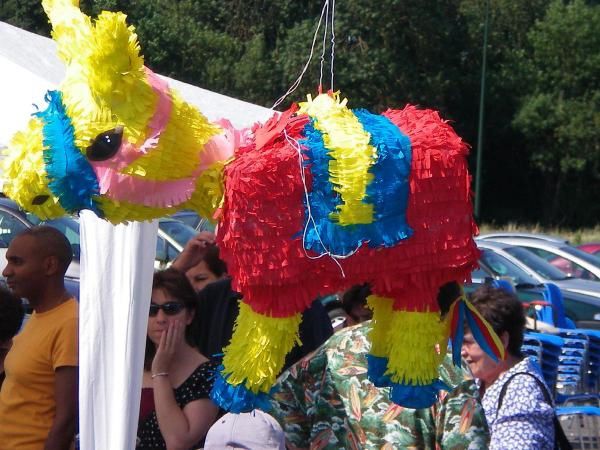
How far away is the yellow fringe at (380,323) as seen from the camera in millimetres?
1897

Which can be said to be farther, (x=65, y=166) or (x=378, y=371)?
(x=378, y=371)

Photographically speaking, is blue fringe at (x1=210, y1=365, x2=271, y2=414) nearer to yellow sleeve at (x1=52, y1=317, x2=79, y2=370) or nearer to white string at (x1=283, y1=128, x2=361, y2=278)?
white string at (x1=283, y1=128, x2=361, y2=278)


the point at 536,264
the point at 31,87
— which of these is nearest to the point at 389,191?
the point at 31,87

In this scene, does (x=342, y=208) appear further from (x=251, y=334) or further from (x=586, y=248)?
(x=586, y=248)

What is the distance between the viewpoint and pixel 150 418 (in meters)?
2.52

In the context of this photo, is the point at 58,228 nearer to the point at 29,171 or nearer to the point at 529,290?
the point at 529,290

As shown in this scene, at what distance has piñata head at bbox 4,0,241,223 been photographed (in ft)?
5.78

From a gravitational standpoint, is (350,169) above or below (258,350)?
above

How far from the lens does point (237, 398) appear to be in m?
1.75

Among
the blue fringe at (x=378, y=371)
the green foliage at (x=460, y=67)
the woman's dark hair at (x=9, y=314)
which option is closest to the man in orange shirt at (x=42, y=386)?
the woman's dark hair at (x=9, y=314)

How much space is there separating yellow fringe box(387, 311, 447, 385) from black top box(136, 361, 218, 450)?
0.62m

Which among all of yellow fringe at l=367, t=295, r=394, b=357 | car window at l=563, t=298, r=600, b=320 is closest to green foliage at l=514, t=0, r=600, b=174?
car window at l=563, t=298, r=600, b=320

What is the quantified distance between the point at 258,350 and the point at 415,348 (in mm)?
291

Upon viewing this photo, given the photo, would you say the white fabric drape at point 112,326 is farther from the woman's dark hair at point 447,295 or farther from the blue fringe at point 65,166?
the woman's dark hair at point 447,295
